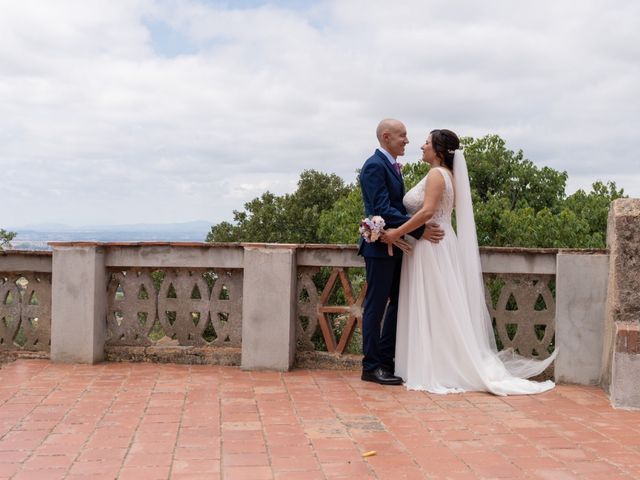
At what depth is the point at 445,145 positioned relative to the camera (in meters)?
6.42

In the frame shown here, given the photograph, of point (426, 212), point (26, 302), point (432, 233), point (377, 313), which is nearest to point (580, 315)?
point (432, 233)

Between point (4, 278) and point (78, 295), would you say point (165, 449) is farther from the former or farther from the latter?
point (4, 278)

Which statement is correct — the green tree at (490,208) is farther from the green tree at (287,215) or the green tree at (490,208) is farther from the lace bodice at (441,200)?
the lace bodice at (441,200)

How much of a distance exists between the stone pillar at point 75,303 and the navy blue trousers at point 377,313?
251 cm

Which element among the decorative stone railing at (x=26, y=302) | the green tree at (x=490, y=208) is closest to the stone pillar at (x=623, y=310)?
the decorative stone railing at (x=26, y=302)

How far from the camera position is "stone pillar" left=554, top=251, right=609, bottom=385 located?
635cm

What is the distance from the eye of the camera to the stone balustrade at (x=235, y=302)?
6.41 meters

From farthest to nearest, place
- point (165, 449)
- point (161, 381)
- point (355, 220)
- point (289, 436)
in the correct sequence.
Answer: point (355, 220)
point (161, 381)
point (289, 436)
point (165, 449)

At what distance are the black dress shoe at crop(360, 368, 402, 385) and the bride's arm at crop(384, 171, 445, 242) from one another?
1155 mm

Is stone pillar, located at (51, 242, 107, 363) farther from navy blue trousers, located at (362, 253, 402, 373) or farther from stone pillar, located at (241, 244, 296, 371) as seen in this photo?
navy blue trousers, located at (362, 253, 402, 373)

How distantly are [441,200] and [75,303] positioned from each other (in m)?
3.49

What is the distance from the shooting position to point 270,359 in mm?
6699

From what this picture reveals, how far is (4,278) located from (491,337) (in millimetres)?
4637

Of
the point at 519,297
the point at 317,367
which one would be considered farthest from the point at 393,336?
the point at 519,297
